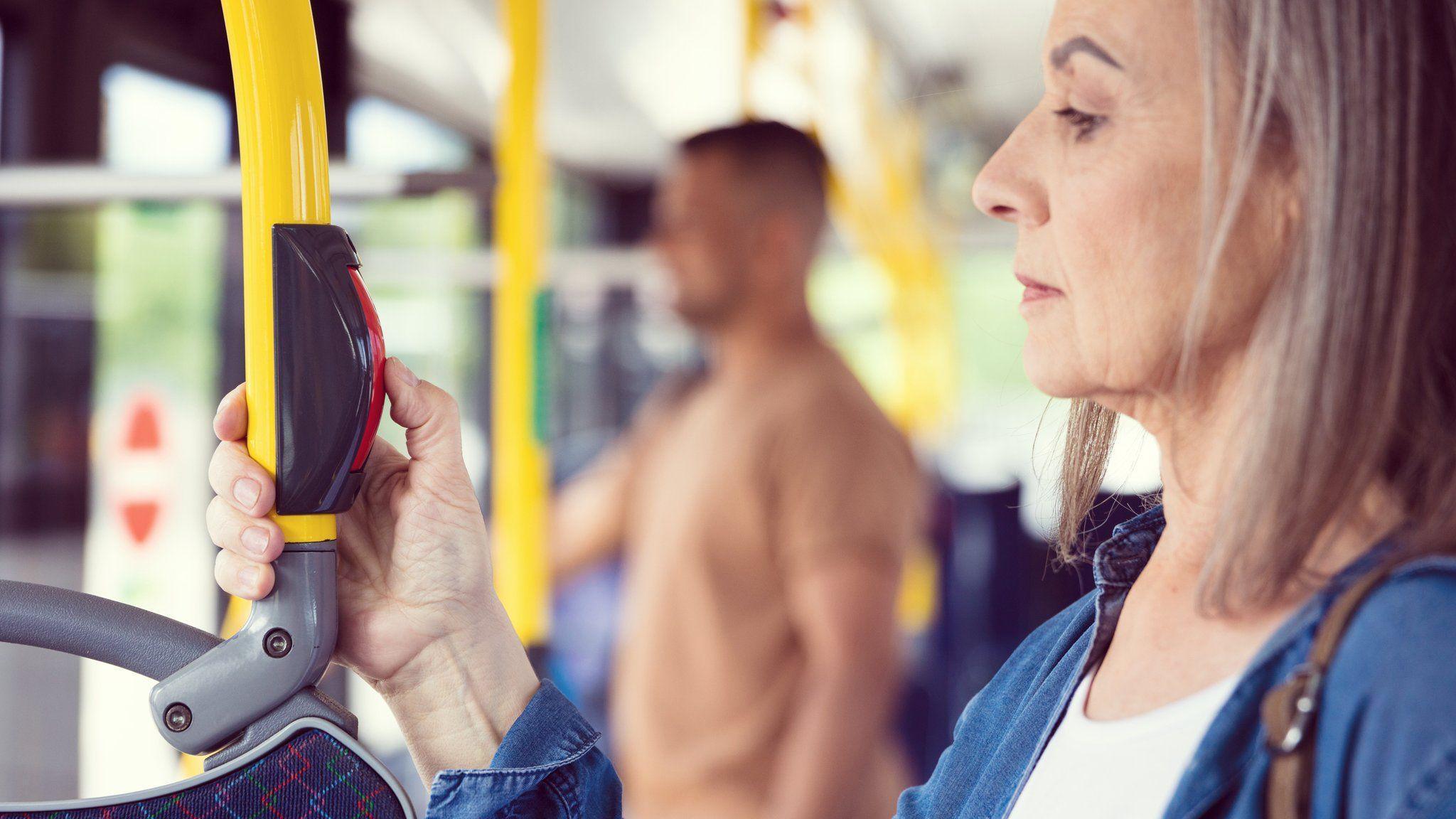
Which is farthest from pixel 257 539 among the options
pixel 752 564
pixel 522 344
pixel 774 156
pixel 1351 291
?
pixel 774 156

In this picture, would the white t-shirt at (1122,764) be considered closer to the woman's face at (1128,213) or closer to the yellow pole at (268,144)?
the woman's face at (1128,213)

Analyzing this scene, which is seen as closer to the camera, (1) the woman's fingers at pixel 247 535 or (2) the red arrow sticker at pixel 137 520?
(1) the woman's fingers at pixel 247 535

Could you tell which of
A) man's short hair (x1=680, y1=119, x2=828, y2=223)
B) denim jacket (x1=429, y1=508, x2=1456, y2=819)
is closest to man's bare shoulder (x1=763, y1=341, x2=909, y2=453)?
man's short hair (x1=680, y1=119, x2=828, y2=223)

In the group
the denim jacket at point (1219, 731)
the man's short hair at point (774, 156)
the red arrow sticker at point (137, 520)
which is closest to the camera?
the denim jacket at point (1219, 731)

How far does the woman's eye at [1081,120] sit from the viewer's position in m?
0.74

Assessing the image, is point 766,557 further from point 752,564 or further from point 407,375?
point 407,375

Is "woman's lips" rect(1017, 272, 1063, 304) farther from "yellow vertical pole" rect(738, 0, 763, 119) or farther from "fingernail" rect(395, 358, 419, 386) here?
"yellow vertical pole" rect(738, 0, 763, 119)

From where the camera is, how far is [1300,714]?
1.82 feet

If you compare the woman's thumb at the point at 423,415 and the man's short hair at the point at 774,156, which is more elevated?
the man's short hair at the point at 774,156

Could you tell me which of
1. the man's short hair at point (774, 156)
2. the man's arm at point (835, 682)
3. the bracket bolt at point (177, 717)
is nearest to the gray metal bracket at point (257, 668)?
the bracket bolt at point (177, 717)

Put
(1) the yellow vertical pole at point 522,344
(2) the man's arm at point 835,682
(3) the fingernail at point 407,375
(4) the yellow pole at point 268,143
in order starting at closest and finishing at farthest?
(4) the yellow pole at point 268,143 → (3) the fingernail at point 407,375 → (1) the yellow vertical pole at point 522,344 → (2) the man's arm at point 835,682

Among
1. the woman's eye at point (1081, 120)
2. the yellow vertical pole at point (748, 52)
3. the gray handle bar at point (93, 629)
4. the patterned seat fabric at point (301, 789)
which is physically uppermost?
the yellow vertical pole at point (748, 52)

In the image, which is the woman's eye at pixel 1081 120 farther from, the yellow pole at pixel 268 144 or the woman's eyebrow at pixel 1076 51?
the yellow pole at pixel 268 144

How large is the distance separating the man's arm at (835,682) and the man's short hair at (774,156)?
2.43ft
